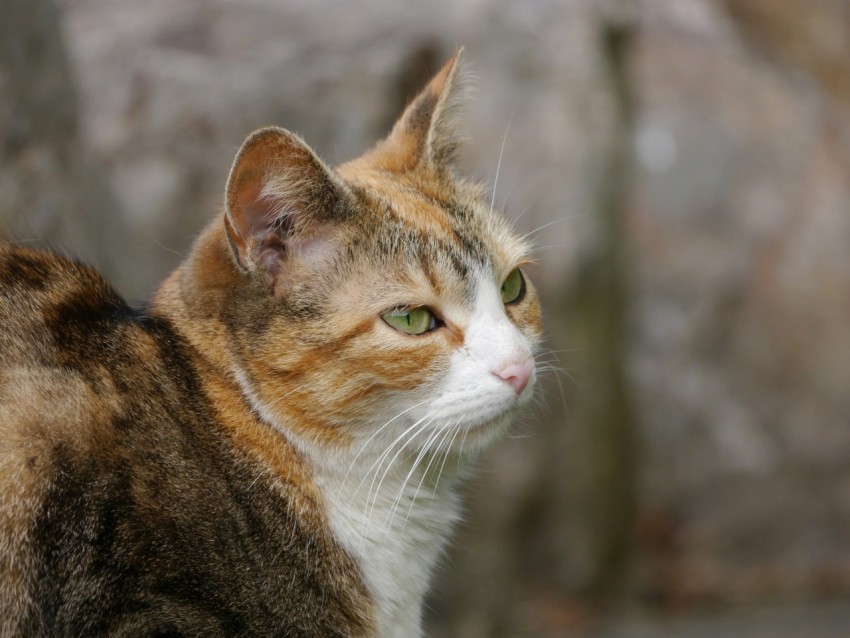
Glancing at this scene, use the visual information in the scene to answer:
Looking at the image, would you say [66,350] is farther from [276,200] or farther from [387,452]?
[387,452]

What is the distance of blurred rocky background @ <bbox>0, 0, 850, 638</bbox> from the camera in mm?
6430

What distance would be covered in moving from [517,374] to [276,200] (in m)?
0.85

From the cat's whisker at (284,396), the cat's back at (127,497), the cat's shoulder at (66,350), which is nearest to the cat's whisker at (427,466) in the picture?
the cat's back at (127,497)

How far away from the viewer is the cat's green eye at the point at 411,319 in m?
3.03

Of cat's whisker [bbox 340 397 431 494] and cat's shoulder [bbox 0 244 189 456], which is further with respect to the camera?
cat's whisker [bbox 340 397 431 494]

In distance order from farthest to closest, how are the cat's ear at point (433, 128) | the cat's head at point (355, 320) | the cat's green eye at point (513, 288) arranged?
the cat's ear at point (433, 128) < the cat's green eye at point (513, 288) < the cat's head at point (355, 320)

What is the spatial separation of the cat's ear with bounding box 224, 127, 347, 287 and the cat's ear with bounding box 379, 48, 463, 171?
68 cm

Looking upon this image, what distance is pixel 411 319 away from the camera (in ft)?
10.0

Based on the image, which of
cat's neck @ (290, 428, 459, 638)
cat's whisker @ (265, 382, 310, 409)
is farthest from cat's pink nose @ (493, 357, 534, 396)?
cat's whisker @ (265, 382, 310, 409)

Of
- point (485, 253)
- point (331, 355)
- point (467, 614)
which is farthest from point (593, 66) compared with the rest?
point (331, 355)

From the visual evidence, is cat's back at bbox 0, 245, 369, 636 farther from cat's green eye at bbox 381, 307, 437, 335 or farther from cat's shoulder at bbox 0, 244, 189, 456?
cat's green eye at bbox 381, 307, 437, 335

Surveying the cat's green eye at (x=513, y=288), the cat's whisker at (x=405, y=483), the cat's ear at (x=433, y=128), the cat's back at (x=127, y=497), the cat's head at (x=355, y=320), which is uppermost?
the cat's ear at (x=433, y=128)

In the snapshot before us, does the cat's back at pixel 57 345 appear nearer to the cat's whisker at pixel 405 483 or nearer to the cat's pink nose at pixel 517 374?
the cat's whisker at pixel 405 483

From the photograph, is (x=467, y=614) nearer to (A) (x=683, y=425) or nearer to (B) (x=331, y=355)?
(A) (x=683, y=425)
